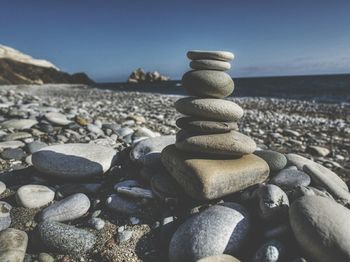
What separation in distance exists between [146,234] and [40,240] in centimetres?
98

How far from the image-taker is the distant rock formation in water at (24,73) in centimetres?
4221

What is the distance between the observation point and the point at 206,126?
10.7 feet

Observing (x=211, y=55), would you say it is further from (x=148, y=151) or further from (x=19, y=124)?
(x=19, y=124)

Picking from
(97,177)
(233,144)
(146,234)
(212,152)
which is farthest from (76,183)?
(233,144)

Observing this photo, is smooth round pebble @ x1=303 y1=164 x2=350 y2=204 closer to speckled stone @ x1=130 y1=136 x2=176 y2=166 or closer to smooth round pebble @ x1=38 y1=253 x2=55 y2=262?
speckled stone @ x1=130 y1=136 x2=176 y2=166

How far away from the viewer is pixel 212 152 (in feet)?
10.4

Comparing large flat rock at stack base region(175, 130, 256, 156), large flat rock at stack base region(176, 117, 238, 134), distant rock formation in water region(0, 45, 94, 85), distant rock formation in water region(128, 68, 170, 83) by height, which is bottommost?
distant rock formation in water region(128, 68, 170, 83)

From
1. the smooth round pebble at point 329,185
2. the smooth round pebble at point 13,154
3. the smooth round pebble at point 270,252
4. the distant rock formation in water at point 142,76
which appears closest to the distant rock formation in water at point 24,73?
the distant rock formation in water at point 142,76

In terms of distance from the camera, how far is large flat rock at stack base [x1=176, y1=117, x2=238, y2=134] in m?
3.25

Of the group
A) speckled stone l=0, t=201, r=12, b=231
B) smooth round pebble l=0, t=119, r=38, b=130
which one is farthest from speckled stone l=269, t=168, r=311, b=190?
smooth round pebble l=0, t=119, r=38, b=130

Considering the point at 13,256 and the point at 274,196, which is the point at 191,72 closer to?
the point at 274,196

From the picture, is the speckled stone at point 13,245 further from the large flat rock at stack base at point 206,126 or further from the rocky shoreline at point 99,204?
the large flat rock at stack base at point 206,126

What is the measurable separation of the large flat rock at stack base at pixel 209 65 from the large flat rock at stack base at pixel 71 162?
1.81 m

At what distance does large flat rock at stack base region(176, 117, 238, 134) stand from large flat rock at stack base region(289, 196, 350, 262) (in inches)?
47.0
